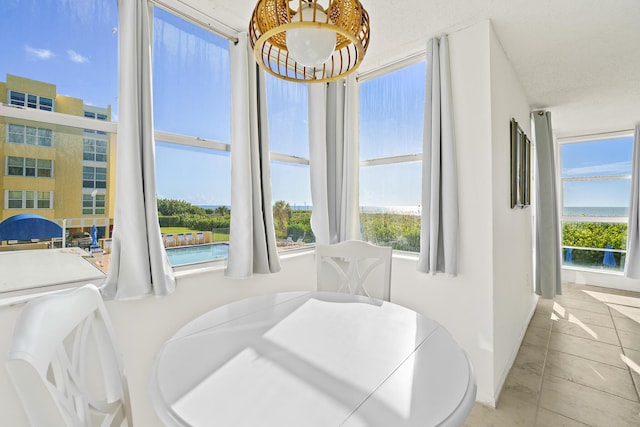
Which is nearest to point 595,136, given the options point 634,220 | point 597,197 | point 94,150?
point 597,197

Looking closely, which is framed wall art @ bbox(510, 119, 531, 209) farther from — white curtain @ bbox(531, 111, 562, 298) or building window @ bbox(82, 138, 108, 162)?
building window @ bbox(82, 138, 108, 162)

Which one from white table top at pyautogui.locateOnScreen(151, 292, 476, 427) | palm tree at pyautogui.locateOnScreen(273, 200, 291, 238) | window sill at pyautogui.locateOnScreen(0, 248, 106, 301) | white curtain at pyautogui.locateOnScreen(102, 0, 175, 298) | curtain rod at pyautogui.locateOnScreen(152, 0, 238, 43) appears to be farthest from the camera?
palm tree at pyautogui.locateOnScreen(273, 200, 291, 238)

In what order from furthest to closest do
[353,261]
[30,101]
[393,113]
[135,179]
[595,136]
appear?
[595,136]
[393,113]
[353,261]
[135,179]
[30,101]

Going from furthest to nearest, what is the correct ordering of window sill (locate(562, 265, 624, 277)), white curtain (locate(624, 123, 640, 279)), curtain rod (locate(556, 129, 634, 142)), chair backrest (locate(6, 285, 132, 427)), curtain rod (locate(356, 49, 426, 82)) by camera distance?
window sill (locate(562, 265, 624, 277))
curtain rod (locate(556, 129, 634, 142))
white curtain (locate(624, 123, 640, 279))
curtain rod (locate(356, 49, 426, 82))
chair backrest (locate(6, 285, 132, 427))

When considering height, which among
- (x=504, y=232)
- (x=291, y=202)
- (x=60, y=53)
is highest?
(x=60, y=53)

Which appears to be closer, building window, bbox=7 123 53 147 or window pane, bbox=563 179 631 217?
building window, bbox=7 123 53 147

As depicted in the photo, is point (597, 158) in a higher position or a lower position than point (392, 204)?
higher

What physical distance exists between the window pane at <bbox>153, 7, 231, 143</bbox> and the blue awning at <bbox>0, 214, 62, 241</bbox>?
2.45ft

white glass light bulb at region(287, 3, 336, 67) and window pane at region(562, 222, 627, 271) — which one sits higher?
white glass light bulb at region(287, 3, 336, 67)

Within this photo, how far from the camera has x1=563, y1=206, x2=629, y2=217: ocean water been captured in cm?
435

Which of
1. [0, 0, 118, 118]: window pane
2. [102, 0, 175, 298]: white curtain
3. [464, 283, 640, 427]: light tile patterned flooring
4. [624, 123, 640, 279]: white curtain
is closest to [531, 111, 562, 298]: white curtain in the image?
[464, 283, 640, 427]: light tile patterned flooring

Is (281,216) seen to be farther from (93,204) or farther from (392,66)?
(392,66)

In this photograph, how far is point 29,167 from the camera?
4.38 feet

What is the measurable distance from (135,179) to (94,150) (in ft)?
0.93
